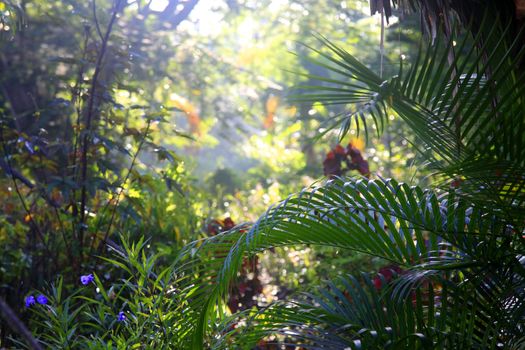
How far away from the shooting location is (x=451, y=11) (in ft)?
10.0

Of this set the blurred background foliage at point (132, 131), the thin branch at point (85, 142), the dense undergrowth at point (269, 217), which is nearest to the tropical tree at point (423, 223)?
the dense undergrowth at point (269, 217)

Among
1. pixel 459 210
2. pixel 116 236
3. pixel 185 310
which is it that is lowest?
pixel 116 236

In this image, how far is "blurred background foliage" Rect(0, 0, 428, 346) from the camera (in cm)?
432

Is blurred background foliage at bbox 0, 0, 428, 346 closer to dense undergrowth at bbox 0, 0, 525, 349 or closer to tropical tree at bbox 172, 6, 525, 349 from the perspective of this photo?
dense undergrowth at bbox 0, 0, 525, 349

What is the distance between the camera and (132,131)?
439 cm

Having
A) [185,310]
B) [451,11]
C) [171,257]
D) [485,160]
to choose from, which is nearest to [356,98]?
[485,160]

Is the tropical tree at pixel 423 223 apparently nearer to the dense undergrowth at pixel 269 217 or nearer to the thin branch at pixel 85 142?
the dense undergrowth at pixel 269 217

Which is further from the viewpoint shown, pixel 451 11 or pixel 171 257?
pixel 171 257

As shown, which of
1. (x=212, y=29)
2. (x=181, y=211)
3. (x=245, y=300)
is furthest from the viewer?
(x=212, y=29)

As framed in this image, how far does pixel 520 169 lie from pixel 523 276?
15.3 inches

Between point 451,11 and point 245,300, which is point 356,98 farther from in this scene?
point 245,300

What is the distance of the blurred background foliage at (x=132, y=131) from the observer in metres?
4.32

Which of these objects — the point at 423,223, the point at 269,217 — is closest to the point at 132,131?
the point at 269,217

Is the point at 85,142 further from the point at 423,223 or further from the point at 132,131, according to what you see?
the point at 423,223
